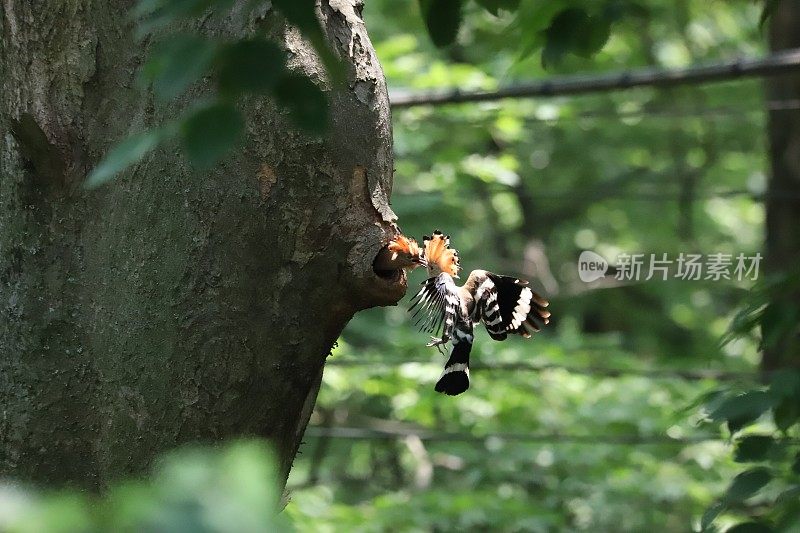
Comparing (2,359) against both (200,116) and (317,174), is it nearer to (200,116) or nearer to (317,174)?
(317,174)

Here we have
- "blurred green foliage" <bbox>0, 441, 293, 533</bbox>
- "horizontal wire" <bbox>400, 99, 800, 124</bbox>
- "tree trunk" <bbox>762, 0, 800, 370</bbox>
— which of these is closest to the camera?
"blurred green foliage" <bbox>0, 441, 293, 533</bbox>

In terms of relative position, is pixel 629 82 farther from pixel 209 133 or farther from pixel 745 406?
pixel 209 133

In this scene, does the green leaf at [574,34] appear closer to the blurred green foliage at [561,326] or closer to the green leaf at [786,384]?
the blurred green foliage at [561,326]

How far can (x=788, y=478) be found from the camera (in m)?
1.20

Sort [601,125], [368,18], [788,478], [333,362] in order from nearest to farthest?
1. [788,478]
2. [333,362]
3. [368,18]
4. [601,125]

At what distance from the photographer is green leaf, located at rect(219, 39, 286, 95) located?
0.60 m

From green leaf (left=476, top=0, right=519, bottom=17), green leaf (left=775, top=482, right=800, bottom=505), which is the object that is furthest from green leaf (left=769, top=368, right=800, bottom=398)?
green leaf (left=476, top=0, right=519, bottom=17)

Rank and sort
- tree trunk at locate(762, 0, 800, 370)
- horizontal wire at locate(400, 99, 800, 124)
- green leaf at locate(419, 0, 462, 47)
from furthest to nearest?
tree trunk at locate(762, 0, 800, 370)
horizontal wire at locate(400, 99, 800, 124)
green leaf at locate(419, 0, 462, 47)

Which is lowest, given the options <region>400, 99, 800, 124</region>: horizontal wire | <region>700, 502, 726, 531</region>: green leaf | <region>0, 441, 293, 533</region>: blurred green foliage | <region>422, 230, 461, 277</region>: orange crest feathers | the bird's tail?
<region>700, 502, 726, 531</region>: green leaf

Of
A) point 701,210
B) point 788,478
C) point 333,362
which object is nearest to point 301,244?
point 788,478

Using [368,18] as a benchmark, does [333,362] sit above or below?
below

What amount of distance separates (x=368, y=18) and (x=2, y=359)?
3712mm

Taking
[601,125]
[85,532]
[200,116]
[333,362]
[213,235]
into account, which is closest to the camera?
[85,532]

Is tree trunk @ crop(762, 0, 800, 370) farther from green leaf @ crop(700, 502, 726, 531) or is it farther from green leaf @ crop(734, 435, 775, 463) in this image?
green leaf @ crop(700, 502, 726, 531)
